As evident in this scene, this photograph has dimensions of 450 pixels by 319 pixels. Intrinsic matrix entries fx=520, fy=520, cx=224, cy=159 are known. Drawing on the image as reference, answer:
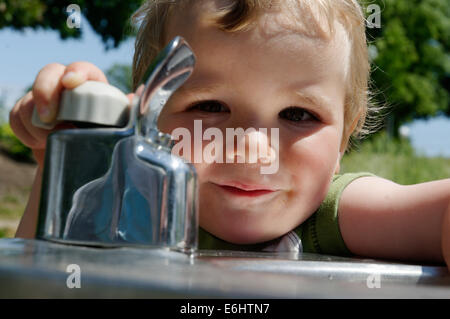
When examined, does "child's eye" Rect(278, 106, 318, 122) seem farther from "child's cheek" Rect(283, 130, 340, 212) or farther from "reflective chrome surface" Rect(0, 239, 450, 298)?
"reflective chrome surface" Rect(0, 239, 450, 298)

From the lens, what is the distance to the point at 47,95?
60cm

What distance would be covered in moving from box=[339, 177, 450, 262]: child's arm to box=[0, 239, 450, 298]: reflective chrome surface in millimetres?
278

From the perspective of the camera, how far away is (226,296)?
38cm

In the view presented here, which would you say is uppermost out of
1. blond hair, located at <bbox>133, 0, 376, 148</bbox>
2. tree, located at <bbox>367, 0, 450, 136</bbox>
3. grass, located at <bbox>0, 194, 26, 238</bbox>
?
tree, located at <bbox>367, 0, 450, 136</bbox>

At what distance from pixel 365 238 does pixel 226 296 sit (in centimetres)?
64

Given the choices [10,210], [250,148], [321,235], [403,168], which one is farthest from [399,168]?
[10,210]

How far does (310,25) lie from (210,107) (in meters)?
0.24

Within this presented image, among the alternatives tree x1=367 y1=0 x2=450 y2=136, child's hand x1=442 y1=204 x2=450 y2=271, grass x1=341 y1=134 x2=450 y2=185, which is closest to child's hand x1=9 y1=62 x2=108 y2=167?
child's hand x1=442 y1=204 x2=450 y2=271

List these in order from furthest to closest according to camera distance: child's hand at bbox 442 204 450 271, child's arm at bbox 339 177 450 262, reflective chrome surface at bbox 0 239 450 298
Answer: child's arm at bbox 339 177 450 262 → child's hand at bbox 442 204 450 271 → reflective chrome surface at bbox 0 239 450 298

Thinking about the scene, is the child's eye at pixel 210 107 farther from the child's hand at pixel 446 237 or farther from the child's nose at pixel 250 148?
the child's hand at pixel 446 237

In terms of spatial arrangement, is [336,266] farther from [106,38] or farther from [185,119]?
[106,38]

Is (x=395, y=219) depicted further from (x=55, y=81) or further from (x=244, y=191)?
(x=55, y=81)

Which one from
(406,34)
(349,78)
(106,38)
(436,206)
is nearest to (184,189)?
(436,206)

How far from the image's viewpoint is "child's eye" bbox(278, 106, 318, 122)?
958mm
